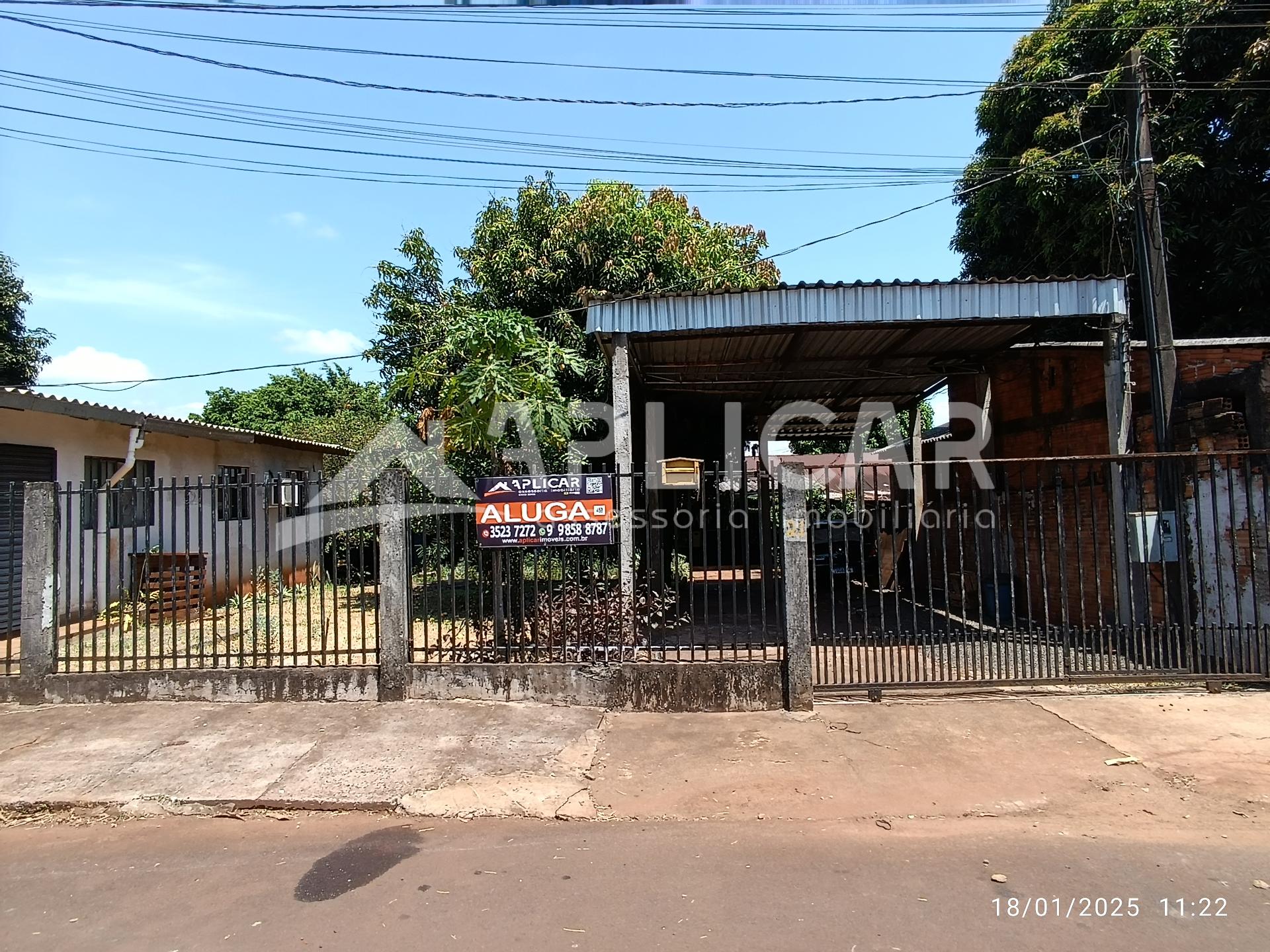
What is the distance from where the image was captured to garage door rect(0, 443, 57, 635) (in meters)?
8.49

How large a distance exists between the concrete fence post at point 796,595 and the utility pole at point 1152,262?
4.02 metres

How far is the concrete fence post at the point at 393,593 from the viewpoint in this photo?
242 inches

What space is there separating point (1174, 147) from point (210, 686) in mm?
14757

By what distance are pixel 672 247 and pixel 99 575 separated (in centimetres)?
946

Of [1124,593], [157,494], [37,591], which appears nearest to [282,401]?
[157,494]

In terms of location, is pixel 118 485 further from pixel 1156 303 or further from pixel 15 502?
pixel 1156 303

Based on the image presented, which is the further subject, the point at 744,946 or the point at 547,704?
the point at 547,704

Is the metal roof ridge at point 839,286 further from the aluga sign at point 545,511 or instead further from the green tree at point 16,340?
the green tree at point 16,340


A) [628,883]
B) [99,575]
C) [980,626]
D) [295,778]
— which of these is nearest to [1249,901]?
[628,883]

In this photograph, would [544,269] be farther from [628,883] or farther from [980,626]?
[628,883]

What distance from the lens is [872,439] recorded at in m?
17.9

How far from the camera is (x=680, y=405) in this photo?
46.0ft
